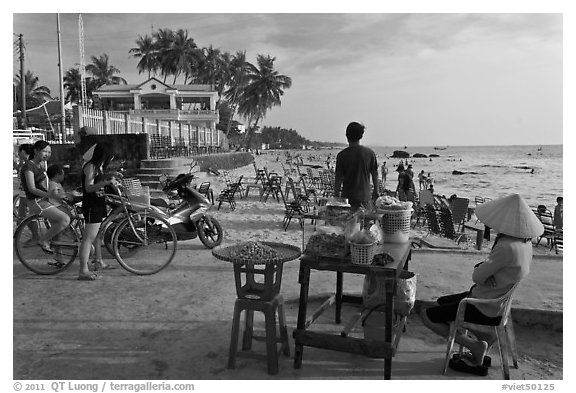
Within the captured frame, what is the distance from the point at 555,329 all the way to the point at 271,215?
24.6ft

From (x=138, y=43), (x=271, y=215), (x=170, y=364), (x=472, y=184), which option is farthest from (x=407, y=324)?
(x=138, y=43)

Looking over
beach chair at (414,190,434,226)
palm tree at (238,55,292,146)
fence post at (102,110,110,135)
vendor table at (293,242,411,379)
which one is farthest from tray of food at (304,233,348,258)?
palm tree at (238,55,292,146)

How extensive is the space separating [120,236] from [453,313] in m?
4.19

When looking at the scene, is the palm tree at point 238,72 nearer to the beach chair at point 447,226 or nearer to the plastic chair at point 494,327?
the beach chair at point 447,226

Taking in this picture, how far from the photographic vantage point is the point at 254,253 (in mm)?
3100

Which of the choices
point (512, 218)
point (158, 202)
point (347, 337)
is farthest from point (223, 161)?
point (512, 218)

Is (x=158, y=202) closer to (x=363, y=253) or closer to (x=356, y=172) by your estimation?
(x=356, y=172)

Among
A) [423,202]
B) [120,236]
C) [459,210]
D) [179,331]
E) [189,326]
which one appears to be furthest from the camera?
[423,202]

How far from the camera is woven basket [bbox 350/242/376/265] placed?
292 centimetres

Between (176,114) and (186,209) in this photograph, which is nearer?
(186,209)

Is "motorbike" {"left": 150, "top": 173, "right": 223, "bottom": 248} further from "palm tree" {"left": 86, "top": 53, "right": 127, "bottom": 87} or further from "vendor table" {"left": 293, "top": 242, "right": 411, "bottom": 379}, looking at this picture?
"palm tree" {"left": 86, "top": 53, "right": 127, "bottom": 87}

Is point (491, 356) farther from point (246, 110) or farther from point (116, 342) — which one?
point (246, 110)

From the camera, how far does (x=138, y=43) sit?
44094mm

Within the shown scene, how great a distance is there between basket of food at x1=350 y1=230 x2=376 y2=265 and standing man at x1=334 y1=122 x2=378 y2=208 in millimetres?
1469
